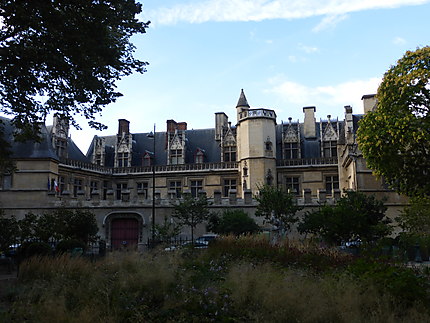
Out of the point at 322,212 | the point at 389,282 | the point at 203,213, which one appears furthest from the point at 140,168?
the point at 389,282

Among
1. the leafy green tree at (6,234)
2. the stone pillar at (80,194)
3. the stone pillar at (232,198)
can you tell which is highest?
the stone pillar at (80,194)

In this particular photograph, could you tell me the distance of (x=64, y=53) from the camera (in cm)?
1104

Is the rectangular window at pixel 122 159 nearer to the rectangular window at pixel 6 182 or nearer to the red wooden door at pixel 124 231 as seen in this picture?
the red wooden door at pixel 124 231

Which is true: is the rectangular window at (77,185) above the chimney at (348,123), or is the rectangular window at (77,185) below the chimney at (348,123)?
below

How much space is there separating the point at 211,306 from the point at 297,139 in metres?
30.4

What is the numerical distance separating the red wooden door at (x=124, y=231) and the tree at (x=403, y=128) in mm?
Result: 16132

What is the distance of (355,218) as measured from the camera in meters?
20.4

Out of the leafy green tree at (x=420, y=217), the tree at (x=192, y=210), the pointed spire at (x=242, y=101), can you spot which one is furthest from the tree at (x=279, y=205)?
the pointed spire at (x=242, y=101)

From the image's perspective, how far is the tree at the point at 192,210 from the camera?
26.5 metres

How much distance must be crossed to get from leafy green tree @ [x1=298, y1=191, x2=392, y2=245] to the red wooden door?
13026mm

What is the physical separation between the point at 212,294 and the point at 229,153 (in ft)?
96.9

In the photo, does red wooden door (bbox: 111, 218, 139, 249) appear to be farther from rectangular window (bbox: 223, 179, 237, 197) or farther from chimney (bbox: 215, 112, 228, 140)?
chimney (bbox: 215, 112, 228, 140)

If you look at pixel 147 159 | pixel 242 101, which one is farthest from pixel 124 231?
pixel 242 101

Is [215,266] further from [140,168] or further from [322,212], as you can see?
[140,168]
